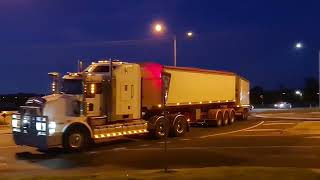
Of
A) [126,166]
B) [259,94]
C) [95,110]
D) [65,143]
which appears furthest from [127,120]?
[259,94]

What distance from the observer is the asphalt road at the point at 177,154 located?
703 inches

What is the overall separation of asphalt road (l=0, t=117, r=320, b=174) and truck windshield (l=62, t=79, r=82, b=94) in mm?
2308

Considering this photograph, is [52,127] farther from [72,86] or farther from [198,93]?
[198,93]

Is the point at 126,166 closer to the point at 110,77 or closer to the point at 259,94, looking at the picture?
the point at 110,77

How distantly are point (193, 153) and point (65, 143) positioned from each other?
4.82 meters

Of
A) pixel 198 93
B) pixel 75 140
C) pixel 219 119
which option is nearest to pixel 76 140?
pixel 75 140

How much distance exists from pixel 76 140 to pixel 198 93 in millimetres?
12009

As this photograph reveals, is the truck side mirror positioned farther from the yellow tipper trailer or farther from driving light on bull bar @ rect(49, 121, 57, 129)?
the yellow tipper trailer

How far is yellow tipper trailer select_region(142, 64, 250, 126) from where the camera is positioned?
91.8 ft

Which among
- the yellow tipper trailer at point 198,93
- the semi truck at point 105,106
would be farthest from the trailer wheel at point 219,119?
the semi truck at point 105,106

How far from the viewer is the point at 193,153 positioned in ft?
69.0

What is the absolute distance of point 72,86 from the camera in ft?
79.7

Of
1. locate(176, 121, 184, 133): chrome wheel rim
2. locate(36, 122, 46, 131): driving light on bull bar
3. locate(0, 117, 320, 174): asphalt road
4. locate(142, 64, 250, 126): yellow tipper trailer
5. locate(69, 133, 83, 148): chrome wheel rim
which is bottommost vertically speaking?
locate(0, 117, 320, 174): asphalt road

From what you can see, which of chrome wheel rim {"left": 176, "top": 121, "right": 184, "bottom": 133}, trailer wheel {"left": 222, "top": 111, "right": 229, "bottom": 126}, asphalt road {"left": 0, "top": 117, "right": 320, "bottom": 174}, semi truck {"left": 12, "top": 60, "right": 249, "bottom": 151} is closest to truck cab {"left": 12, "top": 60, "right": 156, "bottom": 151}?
semi truck {"left": 12, "top": 60, "right": 249, "bottom": 151}
